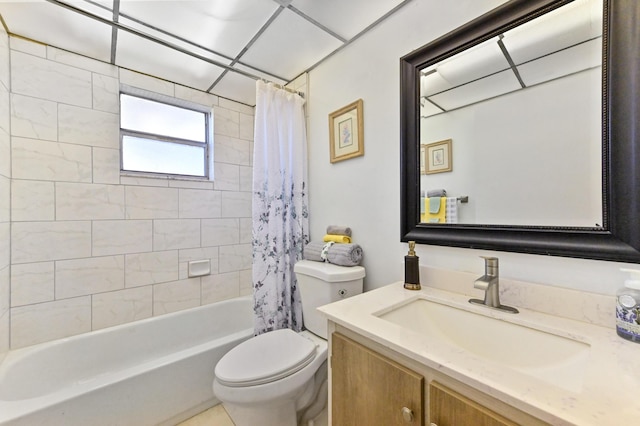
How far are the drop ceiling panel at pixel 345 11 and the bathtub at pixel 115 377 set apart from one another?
1937 mm

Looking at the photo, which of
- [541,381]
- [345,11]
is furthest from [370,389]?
[345,11]

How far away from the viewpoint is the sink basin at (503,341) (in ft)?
2.14

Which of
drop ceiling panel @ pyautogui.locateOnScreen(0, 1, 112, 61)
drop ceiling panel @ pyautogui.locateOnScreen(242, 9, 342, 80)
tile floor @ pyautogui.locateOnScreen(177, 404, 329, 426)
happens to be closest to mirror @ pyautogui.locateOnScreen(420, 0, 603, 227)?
drop ceiling panel @ pyautogui.locateOnScreen(242, 9, 342, 80)

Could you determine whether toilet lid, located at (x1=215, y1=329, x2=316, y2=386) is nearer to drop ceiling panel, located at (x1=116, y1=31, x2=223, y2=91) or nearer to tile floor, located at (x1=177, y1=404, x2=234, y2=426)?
tile floor, located at (x1=177, y1=404, x2=234, y2=426)

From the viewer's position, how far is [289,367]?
116 centimetres

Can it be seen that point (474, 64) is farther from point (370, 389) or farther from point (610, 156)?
point (370, 389)

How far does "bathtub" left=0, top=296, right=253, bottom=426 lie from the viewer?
1.17 metres

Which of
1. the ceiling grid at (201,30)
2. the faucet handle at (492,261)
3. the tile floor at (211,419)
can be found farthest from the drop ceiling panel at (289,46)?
the tile floor at (211,419)

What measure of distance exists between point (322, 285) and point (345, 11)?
1.41 m

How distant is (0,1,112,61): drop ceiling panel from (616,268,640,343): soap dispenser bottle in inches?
91.0

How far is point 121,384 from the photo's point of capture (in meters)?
1.29

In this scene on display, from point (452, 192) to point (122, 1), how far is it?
1780mm

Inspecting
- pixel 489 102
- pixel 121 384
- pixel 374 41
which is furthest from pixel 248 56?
pixel 121 384

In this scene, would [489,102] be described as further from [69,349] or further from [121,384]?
[69,349]
